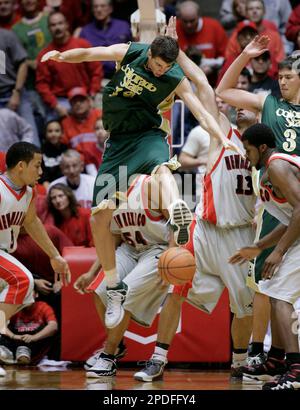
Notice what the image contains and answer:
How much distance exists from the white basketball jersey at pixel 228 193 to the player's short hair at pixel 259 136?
64cm

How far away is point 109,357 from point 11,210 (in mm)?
1337

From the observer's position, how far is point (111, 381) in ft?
23.8

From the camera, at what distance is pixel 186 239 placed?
7.00m

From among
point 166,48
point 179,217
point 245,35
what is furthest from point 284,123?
point 245,35

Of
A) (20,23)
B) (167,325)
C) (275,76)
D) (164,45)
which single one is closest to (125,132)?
(164,45)

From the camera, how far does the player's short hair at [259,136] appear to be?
7055 millimetres

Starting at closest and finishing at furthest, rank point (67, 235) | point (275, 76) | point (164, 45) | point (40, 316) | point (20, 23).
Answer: point (164, 45)
point (40, 316)
point (67, 235)
point (275, 76)
point (20, 23)

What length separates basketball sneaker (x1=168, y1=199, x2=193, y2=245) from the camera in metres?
6.90

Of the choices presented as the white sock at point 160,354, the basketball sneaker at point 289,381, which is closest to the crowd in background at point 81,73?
the white sock at point 160,354

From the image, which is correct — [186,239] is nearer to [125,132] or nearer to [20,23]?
[125,132]

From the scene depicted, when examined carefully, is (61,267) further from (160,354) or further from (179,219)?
(179,219)

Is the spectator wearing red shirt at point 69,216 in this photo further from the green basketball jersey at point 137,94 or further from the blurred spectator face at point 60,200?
the green basketball jersey at point 137,94

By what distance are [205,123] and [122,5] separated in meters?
6.05

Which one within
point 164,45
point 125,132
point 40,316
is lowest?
point 40,316
